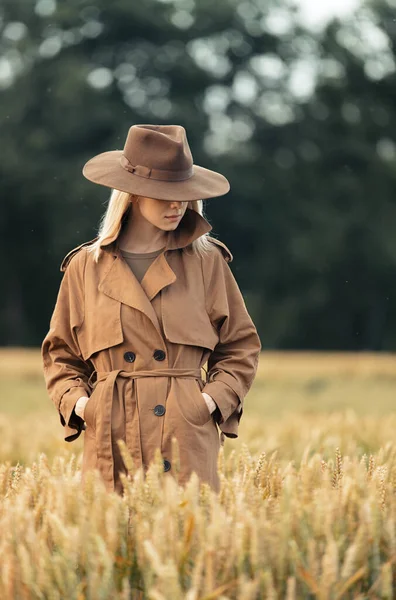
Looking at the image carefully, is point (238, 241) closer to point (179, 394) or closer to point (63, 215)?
point (63, 215)

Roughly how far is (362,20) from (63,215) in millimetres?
12149

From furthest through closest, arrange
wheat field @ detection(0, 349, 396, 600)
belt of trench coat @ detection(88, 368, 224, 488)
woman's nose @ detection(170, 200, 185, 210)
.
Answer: woman's nose @ detection(170, 200, 185, 210)
belt of trench coat @ detection(88, 368, 224, 488)
wheat field @ detection(0, 349, 396, 600)

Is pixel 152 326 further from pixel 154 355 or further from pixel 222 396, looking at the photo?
pixel 222 396

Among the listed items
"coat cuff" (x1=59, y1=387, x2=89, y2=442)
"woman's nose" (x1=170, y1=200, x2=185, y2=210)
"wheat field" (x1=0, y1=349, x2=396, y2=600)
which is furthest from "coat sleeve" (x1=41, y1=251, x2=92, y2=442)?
"woman's nose" (x1=170, y1=200, x2=185, y2=210)

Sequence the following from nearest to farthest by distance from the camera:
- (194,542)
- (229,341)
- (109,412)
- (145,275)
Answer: (194,542), (109,412), (145,275), (229,341)

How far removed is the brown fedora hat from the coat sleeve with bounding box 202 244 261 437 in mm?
227

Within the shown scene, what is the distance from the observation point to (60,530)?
2564 mm

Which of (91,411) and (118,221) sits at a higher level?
(118,221)

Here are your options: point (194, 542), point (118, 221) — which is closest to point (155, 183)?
point (118, 221)

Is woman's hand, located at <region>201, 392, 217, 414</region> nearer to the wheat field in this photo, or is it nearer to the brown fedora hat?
the wheat field

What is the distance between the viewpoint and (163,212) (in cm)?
331

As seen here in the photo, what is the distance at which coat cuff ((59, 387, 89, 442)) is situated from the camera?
3311mm

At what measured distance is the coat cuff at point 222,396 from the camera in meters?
3.27

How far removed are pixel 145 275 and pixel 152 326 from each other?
16cm
